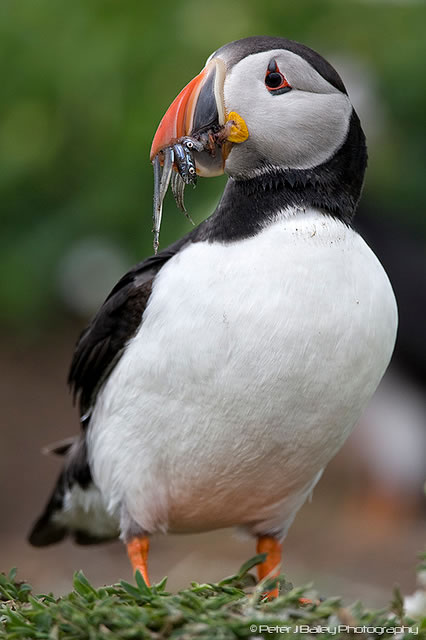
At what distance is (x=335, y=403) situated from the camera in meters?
3.00

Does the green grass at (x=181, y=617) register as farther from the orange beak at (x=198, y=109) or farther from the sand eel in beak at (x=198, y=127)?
the orange beak at (x=198, y=109)

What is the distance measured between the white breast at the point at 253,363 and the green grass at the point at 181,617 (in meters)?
0.73

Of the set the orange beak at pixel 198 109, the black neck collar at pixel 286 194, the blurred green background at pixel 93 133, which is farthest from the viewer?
Answer: the blurred green background at pixel 93 133

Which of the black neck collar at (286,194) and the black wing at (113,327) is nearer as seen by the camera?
the black neck collar at (286,194)

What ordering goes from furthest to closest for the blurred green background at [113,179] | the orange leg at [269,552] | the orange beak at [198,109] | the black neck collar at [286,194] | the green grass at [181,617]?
1. the blurred green background at [113,179]
2. the orange leg at [269,552]
3. the black neck collar at [286,194]
4. the orange beak at [198,109]
5. the green grass at [181,617]

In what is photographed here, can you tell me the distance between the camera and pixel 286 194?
3020 mm

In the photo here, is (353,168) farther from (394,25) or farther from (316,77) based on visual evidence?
(394,25)

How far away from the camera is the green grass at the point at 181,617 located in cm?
209

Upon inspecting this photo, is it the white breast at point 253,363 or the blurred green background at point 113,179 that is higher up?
the blurred green background at point 113,179

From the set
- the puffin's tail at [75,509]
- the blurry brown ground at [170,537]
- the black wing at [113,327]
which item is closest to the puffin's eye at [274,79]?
the black wing at [113,327]

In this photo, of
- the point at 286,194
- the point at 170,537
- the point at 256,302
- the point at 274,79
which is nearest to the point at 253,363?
the point at 256,302

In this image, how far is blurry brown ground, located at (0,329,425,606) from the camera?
6.05 meters

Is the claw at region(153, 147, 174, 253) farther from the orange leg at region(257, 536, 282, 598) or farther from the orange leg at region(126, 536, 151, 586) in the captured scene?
the orange leg at region(257, 536, 282, 598)

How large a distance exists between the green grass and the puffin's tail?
151 centimetres
